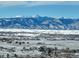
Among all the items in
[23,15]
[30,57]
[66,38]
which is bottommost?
[30,57]

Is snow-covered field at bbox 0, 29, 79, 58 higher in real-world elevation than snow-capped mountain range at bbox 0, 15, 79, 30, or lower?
lower

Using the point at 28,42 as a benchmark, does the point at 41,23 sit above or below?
above

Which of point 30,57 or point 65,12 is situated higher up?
point 65,12

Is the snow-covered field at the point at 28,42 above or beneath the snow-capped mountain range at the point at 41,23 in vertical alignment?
beneath

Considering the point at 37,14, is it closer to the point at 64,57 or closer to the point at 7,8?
the point at 7,8

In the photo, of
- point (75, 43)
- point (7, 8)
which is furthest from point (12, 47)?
point (75, 43)
